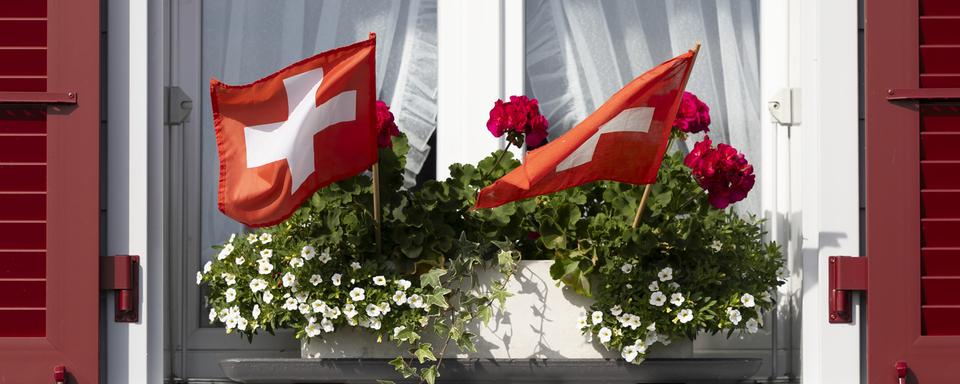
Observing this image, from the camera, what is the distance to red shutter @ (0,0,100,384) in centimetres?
359

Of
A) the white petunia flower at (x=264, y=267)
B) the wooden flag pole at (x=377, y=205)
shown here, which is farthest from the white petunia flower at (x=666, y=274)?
the white petunia flower at (x=264, y=267)

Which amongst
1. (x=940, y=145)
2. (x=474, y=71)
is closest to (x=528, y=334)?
(x=474, y=71)

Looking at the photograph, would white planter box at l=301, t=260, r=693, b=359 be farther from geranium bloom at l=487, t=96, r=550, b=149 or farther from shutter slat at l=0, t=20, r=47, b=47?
shutter slat at l=0, t=20, r=47, b=47

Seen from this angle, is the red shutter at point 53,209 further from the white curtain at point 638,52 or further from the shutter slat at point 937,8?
the shutter slat at point 937,8

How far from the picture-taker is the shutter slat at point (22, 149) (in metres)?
3.61

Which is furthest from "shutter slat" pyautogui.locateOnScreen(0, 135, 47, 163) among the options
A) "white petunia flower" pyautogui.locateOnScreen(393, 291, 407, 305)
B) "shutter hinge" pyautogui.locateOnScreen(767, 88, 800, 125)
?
"shutter hinge" pyautogui.locateOnScreen(767, 88, 800, 125)

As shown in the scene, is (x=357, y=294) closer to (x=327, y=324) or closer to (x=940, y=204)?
(x=327, y=324)

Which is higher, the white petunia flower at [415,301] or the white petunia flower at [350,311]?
the white petunia flower at [415,301]

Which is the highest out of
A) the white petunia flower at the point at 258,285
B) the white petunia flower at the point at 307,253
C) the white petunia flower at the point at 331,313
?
the white petunia flower at the point at 307,253

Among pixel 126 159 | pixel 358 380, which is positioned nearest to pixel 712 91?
pixel 358 380

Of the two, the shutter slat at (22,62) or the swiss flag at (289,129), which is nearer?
the swiss flag at (289,129)

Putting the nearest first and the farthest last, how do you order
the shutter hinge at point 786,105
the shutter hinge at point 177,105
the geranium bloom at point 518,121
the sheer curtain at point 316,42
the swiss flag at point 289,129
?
the swiss flag at point 289,129 < the geranium bloom at point 518,121 < the shutter hinge at point 786,105 < the shutter hinge at point 177,105 < the sheer curtain at point 316,42

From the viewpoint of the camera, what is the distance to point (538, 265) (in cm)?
372

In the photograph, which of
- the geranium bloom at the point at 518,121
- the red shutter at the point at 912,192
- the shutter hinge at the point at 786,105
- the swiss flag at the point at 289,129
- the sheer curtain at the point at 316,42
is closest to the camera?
the swiss flag at the point at 289,129
